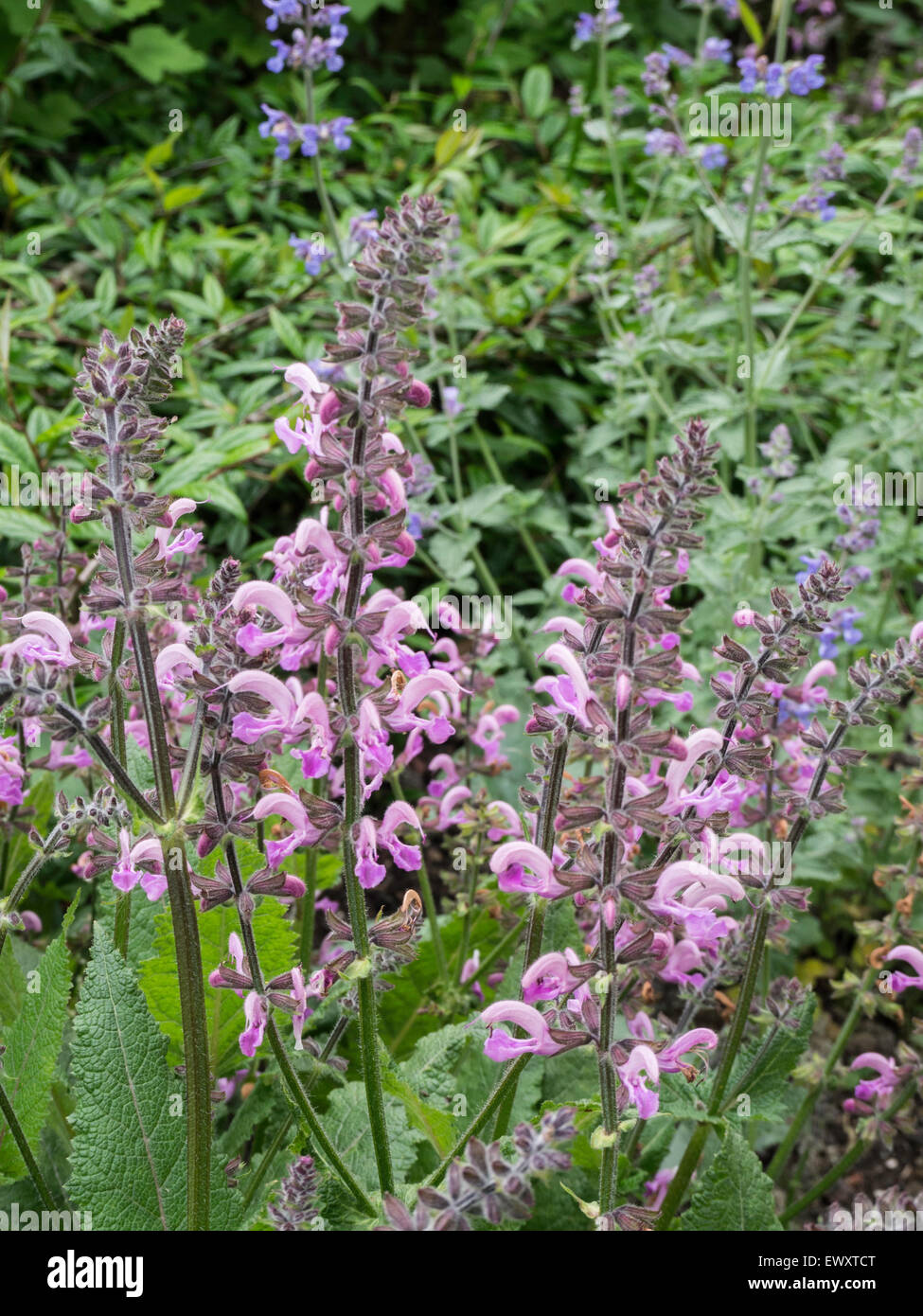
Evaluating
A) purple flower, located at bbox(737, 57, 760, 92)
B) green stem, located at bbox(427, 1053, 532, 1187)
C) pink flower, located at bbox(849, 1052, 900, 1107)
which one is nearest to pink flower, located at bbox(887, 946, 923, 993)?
pink flower, located at bbox(849, 1052, 900, 1107)

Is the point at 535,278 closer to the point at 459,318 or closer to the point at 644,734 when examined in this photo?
the point at 459,318

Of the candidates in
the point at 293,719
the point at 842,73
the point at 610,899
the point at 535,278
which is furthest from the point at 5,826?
the point at 842,73

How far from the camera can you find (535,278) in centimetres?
372

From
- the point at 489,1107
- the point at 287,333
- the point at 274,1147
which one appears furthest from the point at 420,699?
the point at 287,333

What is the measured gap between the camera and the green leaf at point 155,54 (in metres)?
4.27

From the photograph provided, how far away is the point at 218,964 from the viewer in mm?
1482

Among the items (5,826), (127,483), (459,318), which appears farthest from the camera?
(459,318)

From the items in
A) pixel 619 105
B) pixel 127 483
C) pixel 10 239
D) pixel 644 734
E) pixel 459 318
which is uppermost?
pixel 619 105

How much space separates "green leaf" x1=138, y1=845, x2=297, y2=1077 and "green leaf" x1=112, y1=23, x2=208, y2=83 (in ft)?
12.2

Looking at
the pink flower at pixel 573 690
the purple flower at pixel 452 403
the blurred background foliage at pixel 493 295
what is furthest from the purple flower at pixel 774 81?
the pink flower at pixel 573 690

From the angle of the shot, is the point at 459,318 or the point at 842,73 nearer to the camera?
the point at 459,318

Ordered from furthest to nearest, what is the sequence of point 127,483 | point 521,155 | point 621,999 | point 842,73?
point 842,73
point 521,155
point 621,999
point 127,483

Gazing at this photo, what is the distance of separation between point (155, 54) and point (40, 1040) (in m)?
4.03

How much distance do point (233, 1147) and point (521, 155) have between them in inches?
180
